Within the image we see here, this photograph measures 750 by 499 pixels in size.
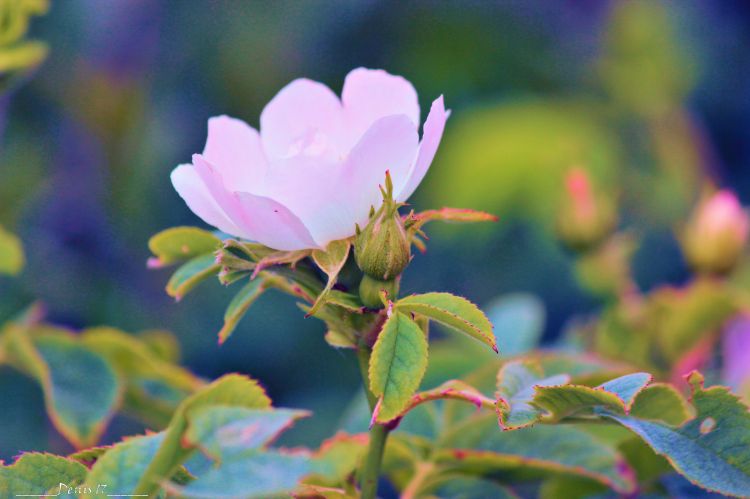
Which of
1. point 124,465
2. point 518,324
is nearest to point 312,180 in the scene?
point 124,465

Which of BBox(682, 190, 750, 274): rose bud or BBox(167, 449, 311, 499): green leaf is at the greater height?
BBox(682, 190, 750, 274): rose bud

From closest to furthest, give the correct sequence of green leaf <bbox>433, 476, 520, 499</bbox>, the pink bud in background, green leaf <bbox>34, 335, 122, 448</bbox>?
green leaf <bbox>433, 476, 520, 499</bbox> < green leaf <bbox>34, 335, 122, 448</bbox> < the pink bud in background

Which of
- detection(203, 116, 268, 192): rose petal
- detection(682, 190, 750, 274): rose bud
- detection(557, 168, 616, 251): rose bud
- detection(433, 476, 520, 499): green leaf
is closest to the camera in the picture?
detection(203, 116, 268, 192): rose petal

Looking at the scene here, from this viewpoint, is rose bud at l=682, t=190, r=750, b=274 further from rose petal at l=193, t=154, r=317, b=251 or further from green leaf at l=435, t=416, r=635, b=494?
rose petal at l=193, t=154, r=317, b=251

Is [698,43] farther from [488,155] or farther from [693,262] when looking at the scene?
[693,262]

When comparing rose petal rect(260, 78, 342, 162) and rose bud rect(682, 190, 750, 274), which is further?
rose bud rect(682, 190, 750, 274)

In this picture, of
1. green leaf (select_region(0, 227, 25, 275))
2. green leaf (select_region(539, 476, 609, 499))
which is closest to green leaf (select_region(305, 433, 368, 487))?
green leaf (select_region(539, 476, 609, 499))

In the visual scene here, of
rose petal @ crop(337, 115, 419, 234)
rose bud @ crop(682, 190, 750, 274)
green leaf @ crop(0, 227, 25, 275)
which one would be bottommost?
rose petal @ crop(337, 115, 419, 234)
